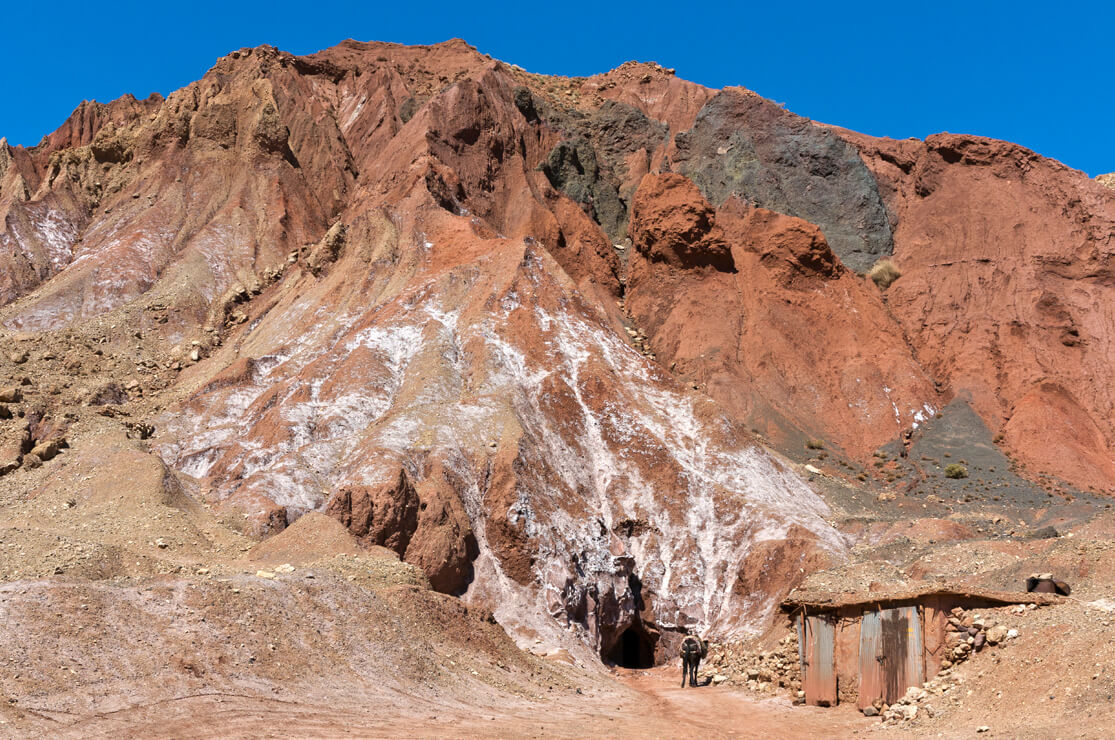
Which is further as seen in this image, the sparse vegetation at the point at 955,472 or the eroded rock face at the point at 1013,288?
the eroded rock face at the point at 1013,288

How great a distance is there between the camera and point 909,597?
2138 centimetres

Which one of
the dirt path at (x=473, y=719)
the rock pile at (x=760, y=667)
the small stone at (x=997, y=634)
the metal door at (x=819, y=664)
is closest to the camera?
the dirt path at (x=473, y=719)

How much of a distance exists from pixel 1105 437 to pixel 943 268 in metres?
13.9

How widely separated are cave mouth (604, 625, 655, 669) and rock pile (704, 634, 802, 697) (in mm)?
5261

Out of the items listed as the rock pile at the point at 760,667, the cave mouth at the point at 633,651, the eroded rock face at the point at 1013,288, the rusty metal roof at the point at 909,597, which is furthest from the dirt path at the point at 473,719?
the eroded rock face at the point at 1013,288

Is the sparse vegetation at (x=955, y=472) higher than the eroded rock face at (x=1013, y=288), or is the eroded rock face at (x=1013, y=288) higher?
the eroded rock face at (x=1013, y=288)

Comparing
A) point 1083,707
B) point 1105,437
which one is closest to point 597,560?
point 1083,707

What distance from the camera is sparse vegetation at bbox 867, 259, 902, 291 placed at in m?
64.0

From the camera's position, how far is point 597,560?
117 feet

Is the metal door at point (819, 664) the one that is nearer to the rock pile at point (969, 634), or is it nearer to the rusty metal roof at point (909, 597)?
the rusty metal roof at point (909, 597)

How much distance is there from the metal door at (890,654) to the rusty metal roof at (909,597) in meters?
0.24

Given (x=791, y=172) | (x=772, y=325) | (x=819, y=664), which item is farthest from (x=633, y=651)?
(x=791, y=172)

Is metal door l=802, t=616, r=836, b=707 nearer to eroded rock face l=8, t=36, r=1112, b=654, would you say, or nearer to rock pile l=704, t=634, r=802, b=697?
rock pile l=704, t=634, r=802, b=697

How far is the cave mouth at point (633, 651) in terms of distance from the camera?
1444 inches
